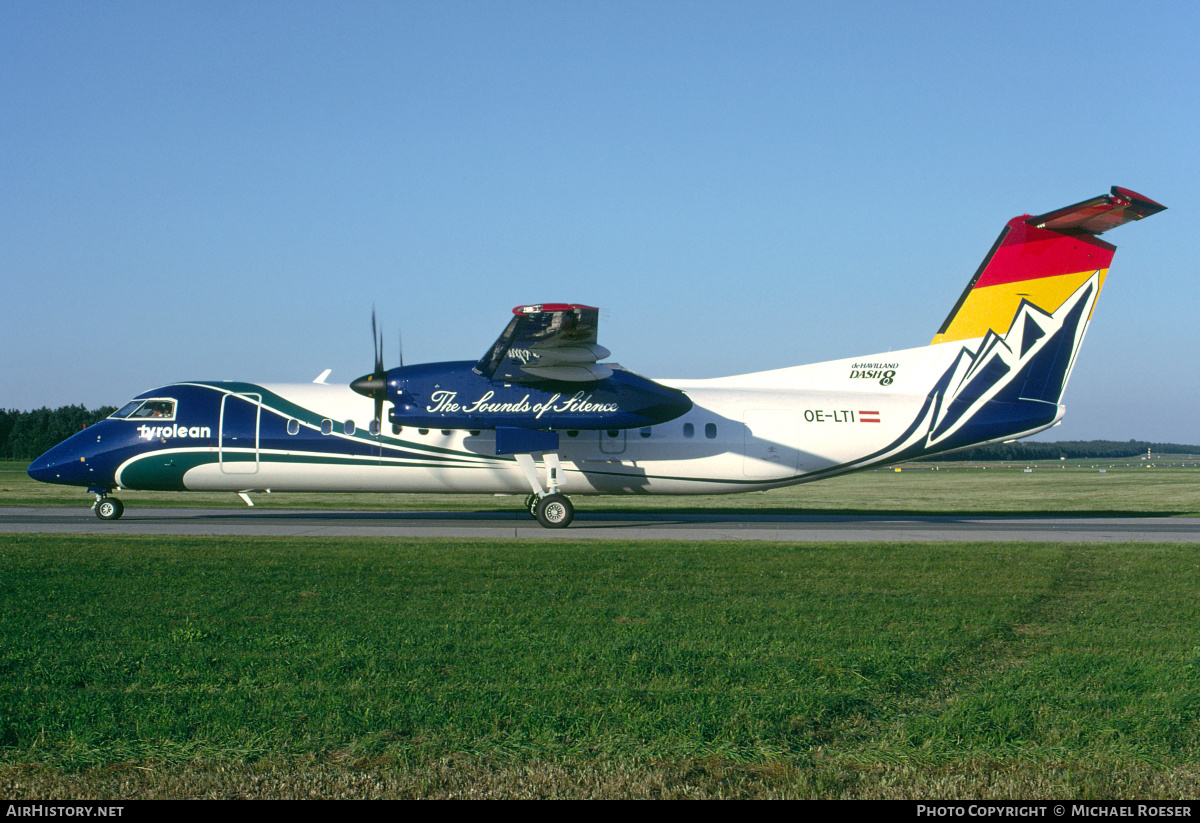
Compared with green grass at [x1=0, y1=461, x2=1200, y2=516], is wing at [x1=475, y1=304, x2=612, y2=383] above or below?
above

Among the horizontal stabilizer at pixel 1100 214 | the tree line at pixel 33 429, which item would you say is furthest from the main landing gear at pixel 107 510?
the tree line at pixel 33 429

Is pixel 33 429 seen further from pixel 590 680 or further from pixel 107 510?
pixel 590 680

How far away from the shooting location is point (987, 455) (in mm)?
170875

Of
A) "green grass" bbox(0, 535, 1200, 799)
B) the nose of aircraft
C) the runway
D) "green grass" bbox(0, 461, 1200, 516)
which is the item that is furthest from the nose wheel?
"green grass" bbox(0, 535, 1200, 799)

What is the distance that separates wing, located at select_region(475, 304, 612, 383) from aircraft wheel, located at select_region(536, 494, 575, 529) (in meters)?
2.66

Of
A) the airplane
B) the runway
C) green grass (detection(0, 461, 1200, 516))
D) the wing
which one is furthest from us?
green grass (detection(0, 461, 1200, 516))

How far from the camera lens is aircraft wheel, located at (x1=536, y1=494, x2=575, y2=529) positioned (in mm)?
20188

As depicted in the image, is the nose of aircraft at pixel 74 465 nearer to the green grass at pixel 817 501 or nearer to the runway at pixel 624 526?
the runway at pixel 624 526

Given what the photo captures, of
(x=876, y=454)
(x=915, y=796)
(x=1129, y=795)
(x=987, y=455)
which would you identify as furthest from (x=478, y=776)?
(x=987, y=455)

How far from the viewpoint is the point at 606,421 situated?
20062mm

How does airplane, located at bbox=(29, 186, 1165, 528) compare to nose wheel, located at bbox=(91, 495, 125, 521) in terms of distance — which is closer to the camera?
airplane, located at bbox=(29, 186, 1165, 528)

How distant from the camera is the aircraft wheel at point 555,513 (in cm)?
2019

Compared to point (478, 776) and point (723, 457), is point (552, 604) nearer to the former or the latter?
point (478, 776)

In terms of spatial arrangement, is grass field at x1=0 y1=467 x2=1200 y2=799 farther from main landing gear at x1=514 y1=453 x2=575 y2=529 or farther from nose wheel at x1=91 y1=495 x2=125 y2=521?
nose wheel at x1=91 y1=495 x2=125 y2=521
